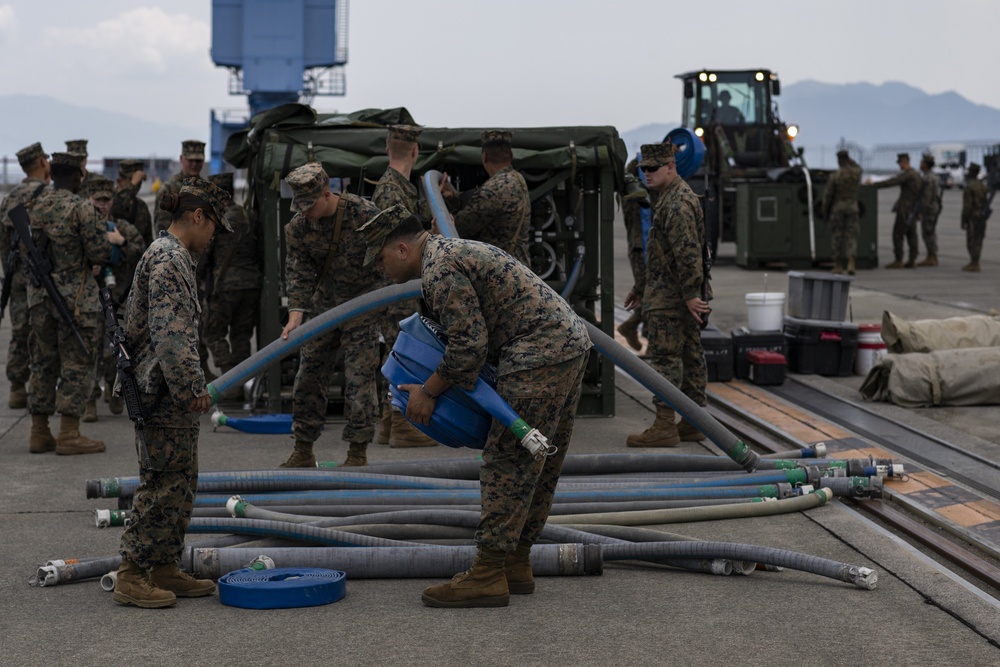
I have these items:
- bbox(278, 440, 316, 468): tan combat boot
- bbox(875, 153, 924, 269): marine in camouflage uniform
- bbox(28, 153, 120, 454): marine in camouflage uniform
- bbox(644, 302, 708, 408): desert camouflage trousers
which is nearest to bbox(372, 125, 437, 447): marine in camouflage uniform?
bbox(278, 440, 316, 468): tan combat boot

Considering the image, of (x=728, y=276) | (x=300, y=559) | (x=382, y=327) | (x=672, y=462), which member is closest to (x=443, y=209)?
(x=382, y=327)

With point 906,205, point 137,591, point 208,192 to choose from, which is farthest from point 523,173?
point 906,205

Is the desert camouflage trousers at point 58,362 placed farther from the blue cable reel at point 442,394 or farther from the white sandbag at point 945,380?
the white sandbag at point 945,380

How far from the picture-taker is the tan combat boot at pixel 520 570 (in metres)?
5.83

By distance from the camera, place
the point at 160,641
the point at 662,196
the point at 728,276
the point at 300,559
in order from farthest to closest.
A: the point at 728,276 < the point at 662,196 < the point at 300,559 < the point at 160,641

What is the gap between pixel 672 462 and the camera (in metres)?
7.93

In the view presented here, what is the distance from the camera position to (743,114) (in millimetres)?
25312

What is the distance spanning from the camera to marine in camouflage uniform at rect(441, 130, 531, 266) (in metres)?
9.16

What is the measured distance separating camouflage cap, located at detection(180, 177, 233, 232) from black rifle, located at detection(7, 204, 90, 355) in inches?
141

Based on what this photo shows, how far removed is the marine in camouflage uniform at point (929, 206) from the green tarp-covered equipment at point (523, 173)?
14.8 metres

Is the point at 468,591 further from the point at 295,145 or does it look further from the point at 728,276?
the point at 728,276

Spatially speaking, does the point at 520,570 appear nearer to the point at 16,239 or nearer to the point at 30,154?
the point at 16,239

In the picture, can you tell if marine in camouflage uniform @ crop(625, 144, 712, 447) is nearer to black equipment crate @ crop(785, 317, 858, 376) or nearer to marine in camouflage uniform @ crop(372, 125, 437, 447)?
marine in camouflage uniform @ crop(372, 125, 437, 447)

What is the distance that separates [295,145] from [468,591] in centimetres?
507
